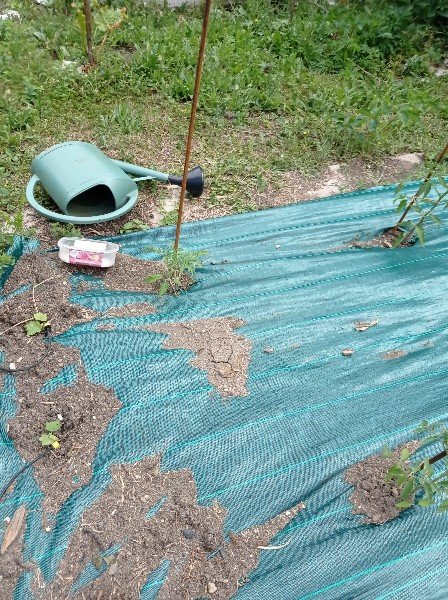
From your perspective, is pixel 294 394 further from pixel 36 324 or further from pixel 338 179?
pixel 338 179

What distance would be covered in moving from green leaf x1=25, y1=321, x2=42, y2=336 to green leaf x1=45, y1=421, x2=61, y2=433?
477mm

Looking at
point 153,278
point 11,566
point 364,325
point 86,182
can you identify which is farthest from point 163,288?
point 11,566

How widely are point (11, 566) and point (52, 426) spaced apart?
490 millimetres

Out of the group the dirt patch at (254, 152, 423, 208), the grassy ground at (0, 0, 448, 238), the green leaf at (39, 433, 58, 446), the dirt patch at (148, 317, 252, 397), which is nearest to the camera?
the green leaf at (39, 433, 58, 446)

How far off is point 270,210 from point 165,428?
1.56 m

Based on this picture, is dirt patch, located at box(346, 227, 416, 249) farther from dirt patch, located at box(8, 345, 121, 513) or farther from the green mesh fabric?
dirt patch, located at box(8, 345, 121, 513)

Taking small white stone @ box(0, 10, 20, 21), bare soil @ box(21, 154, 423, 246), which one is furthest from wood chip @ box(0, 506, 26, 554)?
small white stone @ box(0, 10, 20, 21)

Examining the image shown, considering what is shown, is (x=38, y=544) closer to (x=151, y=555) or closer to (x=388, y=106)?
(x=151, y=555)

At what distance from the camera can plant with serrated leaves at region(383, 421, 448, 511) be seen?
1841 mm

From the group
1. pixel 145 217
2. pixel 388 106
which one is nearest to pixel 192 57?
pixel 388 106

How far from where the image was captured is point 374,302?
279 centimetres

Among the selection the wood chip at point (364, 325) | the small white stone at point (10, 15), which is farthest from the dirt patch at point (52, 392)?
the small white stone at point (10, 15)

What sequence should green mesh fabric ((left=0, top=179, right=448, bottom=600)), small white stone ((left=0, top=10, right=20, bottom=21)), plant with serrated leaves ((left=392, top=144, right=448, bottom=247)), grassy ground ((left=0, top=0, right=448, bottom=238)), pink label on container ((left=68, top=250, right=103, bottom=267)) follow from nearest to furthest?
green mesh fabric ((left=0, top=179, right=448, bottom=600)), pink label on container ((left=68, top=250, right=103, bottom=267)), plant with serrated leaves ((left=392, top=144, right=448, bottom=247)), grassy ground ((left=0, top=0, right=448, bottom=238)), small white stone ((left=0, top=10, right=20, bottom=21))

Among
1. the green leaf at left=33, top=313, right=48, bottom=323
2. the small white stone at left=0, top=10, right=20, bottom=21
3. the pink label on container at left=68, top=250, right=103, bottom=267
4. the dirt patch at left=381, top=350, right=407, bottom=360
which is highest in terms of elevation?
the dirt patch at left=381, top=350, right=407, bottom=360
